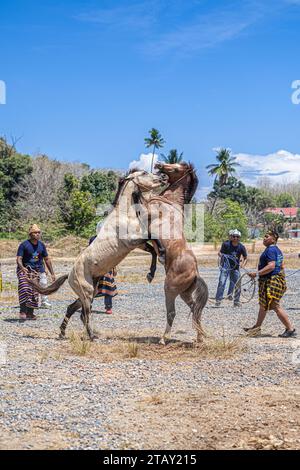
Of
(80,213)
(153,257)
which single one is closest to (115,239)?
(153,257)

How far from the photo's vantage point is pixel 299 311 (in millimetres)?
13820

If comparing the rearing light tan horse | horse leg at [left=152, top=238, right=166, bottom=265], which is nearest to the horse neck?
the rearing light tan horse

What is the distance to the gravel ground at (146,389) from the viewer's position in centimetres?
534

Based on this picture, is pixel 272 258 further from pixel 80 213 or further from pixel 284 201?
pixel 284 201

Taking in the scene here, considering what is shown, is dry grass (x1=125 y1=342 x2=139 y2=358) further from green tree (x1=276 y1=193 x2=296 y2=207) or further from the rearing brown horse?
green tree (x1=276 y1=193 x2=296 y2=207)

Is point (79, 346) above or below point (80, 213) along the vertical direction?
below

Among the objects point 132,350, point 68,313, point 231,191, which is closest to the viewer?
point 132,350

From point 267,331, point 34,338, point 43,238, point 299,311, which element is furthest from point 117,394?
point 43,238

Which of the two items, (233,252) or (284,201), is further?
(284,201)

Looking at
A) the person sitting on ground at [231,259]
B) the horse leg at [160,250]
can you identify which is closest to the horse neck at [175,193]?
the horse leg at [160,250]

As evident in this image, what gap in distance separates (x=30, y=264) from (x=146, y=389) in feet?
18.5

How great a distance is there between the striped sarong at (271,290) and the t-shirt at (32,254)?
14.4 ft

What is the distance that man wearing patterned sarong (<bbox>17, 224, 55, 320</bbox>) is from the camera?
464 inches

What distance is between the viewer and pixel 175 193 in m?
9.70
